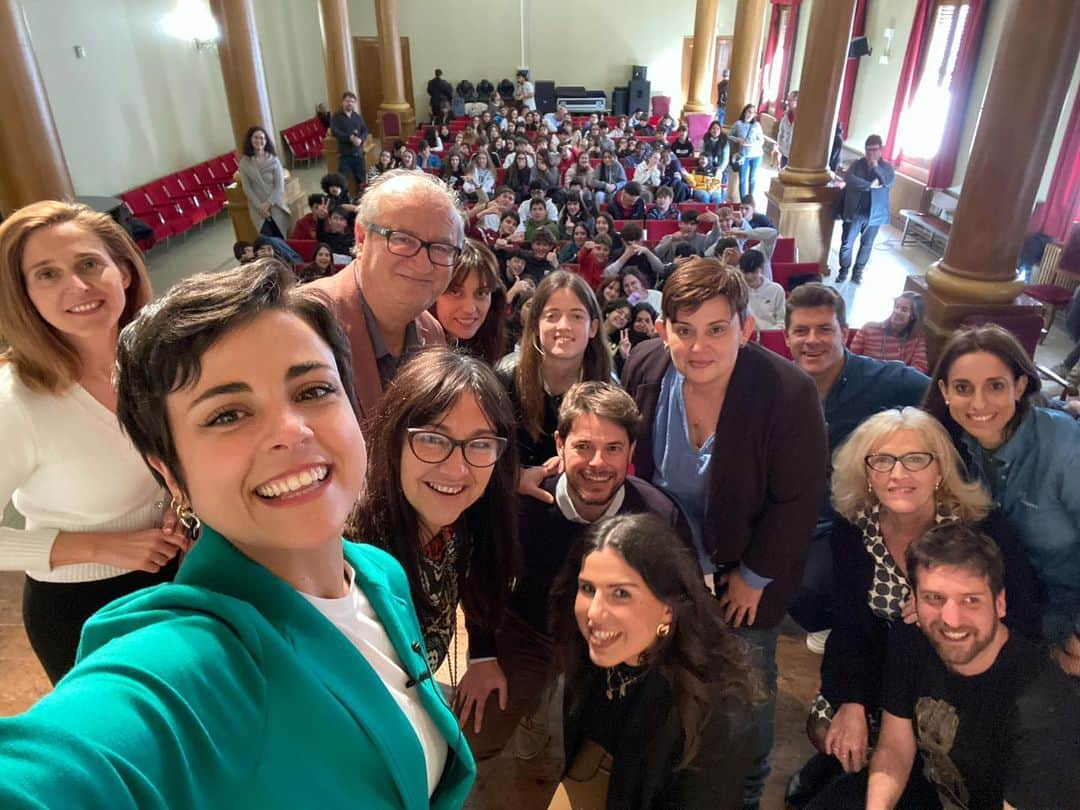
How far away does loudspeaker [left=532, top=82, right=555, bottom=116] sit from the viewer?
16891 millimetres

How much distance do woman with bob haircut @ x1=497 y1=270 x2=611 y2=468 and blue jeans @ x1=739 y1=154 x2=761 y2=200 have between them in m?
8.67

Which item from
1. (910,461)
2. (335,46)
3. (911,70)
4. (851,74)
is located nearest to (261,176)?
(335,46)

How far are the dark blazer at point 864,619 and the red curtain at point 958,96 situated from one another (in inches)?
374

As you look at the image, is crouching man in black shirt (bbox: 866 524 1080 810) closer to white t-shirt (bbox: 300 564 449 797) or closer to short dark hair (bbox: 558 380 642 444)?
short dark hair (bbox: 558 380 642 444)

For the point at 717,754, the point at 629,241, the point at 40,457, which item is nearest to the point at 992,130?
the point at 629,241

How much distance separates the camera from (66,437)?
1.38 meters

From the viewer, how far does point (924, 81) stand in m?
10.4

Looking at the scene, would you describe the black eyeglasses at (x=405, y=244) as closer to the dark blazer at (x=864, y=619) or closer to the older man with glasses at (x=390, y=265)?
the older man with glasses at (x=390, y=265)

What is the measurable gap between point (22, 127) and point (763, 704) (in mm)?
4938

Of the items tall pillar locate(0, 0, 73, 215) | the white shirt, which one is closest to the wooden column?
tall pillar locate(0, 0, 73, 215)

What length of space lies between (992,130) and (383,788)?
4808 mm

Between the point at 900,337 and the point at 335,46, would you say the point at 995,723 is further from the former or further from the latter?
the point at 335,46

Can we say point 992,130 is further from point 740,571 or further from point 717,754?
point 717,754

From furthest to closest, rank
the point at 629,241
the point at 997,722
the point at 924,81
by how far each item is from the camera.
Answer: the point at 924,81 → the point at 629,241 → the point at 997,722
